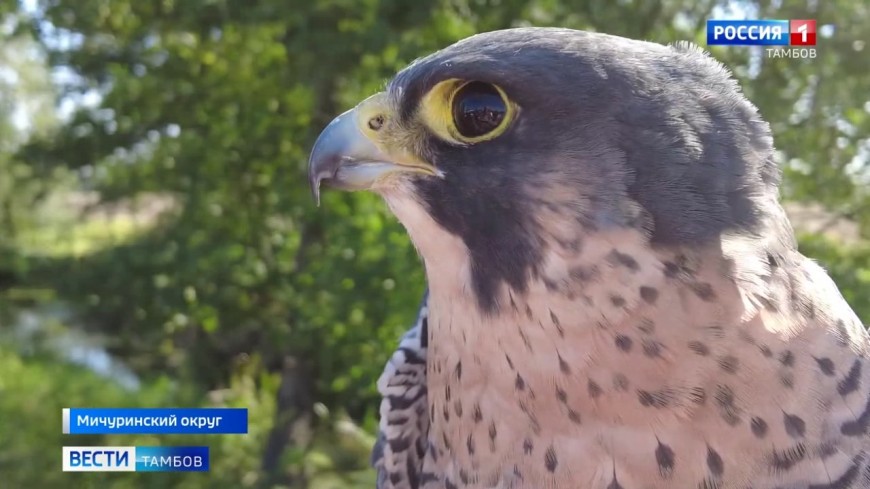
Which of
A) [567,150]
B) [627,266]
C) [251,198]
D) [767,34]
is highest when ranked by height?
[767,34]

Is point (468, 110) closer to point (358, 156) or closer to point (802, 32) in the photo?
point (358, 156)

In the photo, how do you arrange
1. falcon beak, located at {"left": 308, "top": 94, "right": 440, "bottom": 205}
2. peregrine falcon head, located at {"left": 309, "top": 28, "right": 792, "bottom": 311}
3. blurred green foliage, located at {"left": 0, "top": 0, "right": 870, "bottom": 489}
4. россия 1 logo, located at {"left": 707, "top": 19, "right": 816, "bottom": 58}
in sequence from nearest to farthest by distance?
peregrine falcon head, located at {"left": 309, "top": 28, "right": 792, "bottom": 311}, falcon beak, located at {"left": 308, "top": 94, "right": 440, "bottom": 205}, россия 1 logo, located at {"left": 707, "top": 19, "right": 816, "bottom": 58}, blurred green foliage, located at {"left": 0, "top": 0, "right": 870, "bottom": 489}

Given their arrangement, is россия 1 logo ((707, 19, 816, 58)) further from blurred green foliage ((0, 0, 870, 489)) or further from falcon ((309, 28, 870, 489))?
falcon ((309, 28, 870, 489))

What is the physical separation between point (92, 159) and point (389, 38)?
2.18 m

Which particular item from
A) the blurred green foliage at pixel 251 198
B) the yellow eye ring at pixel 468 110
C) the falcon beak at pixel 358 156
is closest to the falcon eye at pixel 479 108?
the yellow eye ring at pixel 468 110

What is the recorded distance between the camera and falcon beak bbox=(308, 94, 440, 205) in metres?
1.03

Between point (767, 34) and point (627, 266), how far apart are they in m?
2.16

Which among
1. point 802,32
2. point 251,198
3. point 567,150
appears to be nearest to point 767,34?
point 802,32

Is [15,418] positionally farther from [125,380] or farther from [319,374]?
[319,374]

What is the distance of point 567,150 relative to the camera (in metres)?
0.93

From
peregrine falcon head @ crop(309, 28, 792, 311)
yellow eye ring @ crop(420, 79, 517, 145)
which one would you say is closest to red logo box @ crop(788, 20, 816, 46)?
peregrine falcon head @ crop(309, 28, 792, 311)

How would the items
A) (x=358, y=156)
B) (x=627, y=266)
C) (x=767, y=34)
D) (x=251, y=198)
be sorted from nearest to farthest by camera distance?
(x=627, y=266)
(x=358, y=156)
(x=767, y=34)
(x=251, y=198)

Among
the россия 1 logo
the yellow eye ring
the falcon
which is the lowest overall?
the falcon

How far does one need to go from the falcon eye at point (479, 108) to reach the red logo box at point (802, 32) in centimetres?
220
